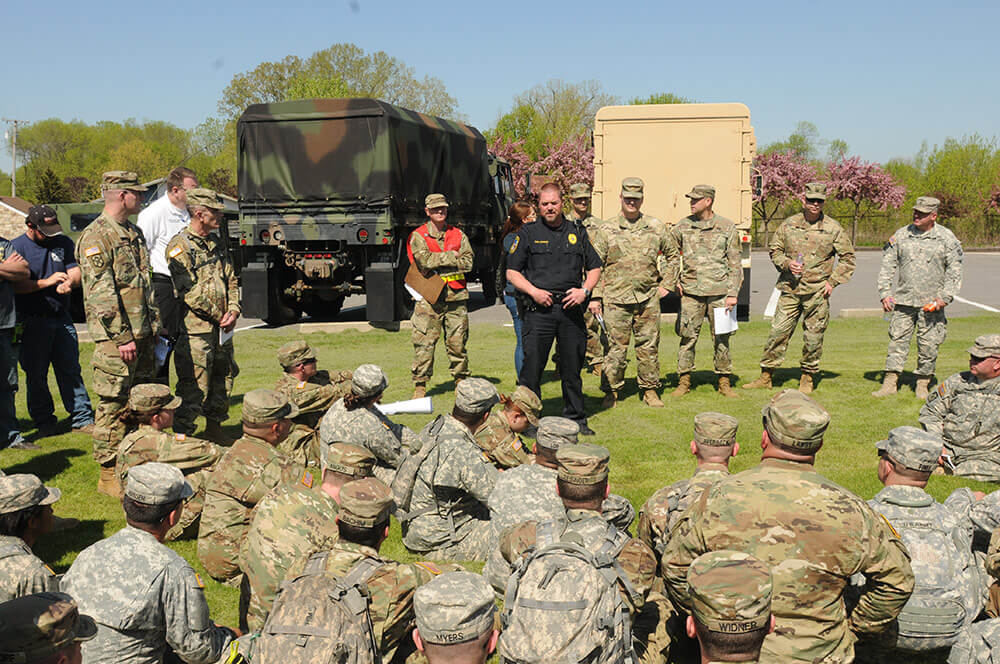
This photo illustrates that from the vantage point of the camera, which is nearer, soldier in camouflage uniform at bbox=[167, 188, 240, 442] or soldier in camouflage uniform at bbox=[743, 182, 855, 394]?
soldier in camouflage uniform at bbox=[167, 188, 240, 442]

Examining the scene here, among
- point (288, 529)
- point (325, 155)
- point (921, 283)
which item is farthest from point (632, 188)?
point (325, 155)

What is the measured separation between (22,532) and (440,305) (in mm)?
5470

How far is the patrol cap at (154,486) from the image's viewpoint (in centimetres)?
340

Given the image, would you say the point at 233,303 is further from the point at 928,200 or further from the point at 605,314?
the point at 928,200

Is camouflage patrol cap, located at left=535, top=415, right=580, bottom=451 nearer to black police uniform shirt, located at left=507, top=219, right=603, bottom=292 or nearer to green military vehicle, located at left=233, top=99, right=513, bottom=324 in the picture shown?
black police uniform shirt, located at left=507, top=219, right=603, bottom=292

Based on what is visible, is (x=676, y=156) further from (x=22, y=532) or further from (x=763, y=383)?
(x=22, y=532)

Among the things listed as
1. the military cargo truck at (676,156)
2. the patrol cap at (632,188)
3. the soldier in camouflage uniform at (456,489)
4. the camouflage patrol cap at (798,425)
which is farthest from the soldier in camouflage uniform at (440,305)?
the camouflage patrol cap at (798,425)

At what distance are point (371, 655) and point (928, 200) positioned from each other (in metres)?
7.56

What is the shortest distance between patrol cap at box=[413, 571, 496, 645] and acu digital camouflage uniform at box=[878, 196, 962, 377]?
22.8 ft

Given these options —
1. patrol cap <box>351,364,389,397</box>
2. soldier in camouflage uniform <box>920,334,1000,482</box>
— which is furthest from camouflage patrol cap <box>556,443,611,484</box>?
soldier in camouflage uniform <box>920,334,1000,482</box>

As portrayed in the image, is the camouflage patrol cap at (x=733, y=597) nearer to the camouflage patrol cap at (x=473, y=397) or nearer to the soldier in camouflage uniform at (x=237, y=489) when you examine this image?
the camouflage patrol cap at (x=473, y=397)

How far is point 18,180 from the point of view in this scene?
74.0m

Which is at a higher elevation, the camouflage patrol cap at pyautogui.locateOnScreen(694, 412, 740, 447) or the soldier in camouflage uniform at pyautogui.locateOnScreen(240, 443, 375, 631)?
the camouflage patrol cap at pyautogui.locateOnScreen(694, 412, 740, 447)

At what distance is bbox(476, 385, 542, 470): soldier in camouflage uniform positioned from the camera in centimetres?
530
